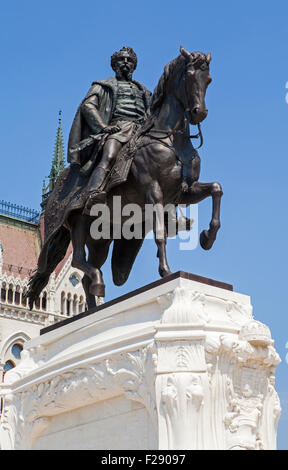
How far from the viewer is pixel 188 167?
8148 millimetres

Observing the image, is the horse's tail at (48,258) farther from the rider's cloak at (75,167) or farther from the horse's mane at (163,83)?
the horse's mane at (163,83)

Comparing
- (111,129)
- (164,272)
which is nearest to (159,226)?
(164,272)

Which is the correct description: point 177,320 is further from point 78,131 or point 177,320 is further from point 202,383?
point 78,131

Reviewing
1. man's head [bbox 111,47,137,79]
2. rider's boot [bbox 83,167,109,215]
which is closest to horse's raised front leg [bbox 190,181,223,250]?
rider's boot [bbox 83,167,109,215]

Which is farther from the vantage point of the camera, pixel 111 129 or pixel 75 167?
pixel 75 167

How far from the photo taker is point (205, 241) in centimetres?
800

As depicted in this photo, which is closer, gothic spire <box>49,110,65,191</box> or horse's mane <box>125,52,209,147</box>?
horse's mane <box>125,52,209,147</box>

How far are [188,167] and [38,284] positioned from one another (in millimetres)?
2655

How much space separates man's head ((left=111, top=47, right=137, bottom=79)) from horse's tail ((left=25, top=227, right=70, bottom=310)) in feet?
6.66

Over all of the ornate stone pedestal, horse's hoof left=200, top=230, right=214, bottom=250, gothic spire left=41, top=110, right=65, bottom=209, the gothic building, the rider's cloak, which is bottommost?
the ornate stone pedestal

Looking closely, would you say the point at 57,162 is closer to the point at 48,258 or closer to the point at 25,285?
the point at 25,285

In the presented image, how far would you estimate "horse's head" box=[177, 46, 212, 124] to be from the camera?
7.82 metres

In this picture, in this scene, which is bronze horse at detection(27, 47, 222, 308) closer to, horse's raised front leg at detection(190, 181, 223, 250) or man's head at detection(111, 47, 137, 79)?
horse's raised front leg at detection(190, 181, 223, 250)

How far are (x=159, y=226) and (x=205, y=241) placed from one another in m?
0.51
